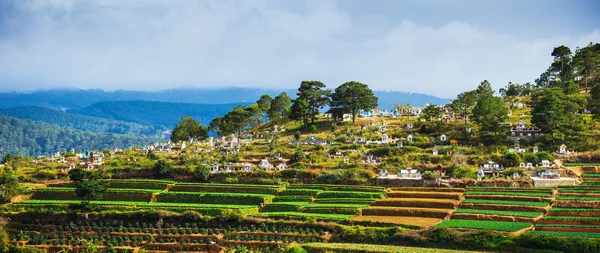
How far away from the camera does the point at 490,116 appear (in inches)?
2367

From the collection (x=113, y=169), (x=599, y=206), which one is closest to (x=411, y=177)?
(x=599, y=206)

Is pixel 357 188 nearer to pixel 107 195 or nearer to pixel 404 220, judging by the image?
pixel 404 220

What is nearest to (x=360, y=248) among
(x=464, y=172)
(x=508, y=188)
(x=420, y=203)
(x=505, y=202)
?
(x=420, y=203)

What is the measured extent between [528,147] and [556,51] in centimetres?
2757

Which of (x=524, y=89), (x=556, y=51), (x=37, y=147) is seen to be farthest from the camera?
(x=37, y=147)

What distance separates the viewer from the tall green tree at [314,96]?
240 feet

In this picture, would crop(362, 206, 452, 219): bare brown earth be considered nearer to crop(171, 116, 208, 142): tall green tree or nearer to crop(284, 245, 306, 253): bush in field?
crop(284, 245, 306, 253): bush in field

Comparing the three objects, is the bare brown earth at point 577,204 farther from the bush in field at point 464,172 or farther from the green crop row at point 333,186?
the green crop row at point 333,186

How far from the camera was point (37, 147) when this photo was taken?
529 ft

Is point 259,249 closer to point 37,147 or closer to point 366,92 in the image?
point 366,92

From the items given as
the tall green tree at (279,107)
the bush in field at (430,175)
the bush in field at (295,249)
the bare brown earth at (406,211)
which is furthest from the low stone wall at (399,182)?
the tall green tree at (279,107)

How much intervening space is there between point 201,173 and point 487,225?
2621cm

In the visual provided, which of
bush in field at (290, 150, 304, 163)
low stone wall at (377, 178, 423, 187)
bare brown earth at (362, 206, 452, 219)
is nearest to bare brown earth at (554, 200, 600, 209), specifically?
bare brown earth at (362, 206, 452, 219)

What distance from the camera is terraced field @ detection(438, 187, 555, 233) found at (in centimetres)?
3844
